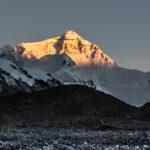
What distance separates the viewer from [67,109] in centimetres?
12362

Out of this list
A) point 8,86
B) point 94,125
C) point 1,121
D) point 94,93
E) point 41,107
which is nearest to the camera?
point 94,125

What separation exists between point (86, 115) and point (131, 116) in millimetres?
7868

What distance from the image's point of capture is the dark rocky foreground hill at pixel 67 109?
104500 millimetres

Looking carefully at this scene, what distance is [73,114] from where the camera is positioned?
4697 inches

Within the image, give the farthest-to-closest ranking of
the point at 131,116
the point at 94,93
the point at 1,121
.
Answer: the point at 94,93, the point at 131,116, the point at 1,121

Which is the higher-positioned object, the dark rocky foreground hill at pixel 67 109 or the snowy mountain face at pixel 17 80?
the snowy mountain face at pixel 17 80

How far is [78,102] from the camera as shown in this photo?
127 metres

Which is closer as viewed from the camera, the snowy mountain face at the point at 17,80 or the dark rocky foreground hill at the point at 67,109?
the dark rocky foreground hill at the point at 67,109

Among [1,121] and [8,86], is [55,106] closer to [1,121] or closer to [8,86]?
[1,121]

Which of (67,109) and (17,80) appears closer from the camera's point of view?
(67,109)

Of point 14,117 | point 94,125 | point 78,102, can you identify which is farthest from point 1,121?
point 78,102

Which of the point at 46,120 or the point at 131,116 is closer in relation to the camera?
the point at 46,120

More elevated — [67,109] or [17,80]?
[17,80]

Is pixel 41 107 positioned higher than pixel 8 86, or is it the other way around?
pixel 8 86
